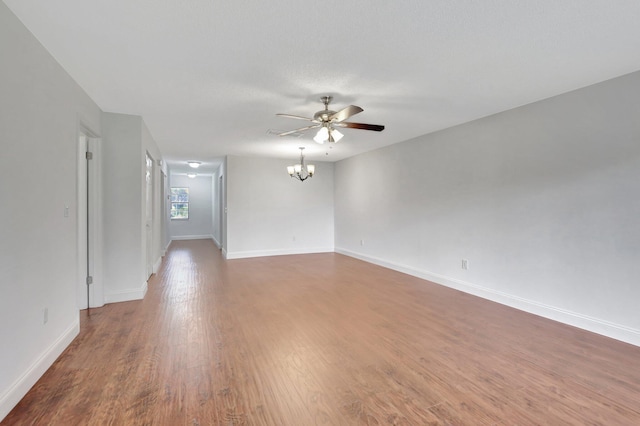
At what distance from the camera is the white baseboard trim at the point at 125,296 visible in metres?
3.67

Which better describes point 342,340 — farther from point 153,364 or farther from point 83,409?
point 83,409

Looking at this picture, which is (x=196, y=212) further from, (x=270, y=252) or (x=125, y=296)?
(x=125, y=296)

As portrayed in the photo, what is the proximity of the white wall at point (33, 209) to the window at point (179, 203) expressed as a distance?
28.1 feet

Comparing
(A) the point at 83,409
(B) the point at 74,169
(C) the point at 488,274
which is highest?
(B) the point at 74,169

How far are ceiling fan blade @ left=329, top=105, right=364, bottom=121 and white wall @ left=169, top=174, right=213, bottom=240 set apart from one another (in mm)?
9113

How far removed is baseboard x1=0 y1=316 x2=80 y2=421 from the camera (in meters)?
1.73

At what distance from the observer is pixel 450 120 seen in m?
4.12

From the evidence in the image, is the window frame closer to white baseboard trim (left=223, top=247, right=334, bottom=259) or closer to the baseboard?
white baseboard trim (left=223, top=247, right=334, bottom=259)

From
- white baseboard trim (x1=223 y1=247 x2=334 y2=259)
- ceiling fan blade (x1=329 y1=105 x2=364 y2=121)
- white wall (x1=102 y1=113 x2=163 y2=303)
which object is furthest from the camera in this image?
white baseboard trim (x1=223 y1=247 x2=334 y2=259)

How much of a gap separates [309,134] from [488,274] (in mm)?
3319

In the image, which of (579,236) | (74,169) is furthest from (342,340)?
(74,169)

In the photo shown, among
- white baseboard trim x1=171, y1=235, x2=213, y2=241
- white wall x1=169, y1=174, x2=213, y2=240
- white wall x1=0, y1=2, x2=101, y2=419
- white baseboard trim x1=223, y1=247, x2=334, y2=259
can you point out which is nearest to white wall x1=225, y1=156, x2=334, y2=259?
white baseboard trim x1=223, y1=247, x2=334, y2=259

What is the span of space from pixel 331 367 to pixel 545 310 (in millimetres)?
2657

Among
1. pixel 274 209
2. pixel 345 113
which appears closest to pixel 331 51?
pixel 345 113
